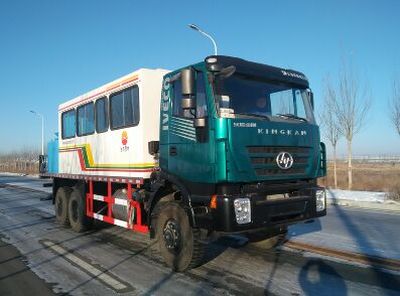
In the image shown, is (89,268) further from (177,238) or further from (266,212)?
(266,212)

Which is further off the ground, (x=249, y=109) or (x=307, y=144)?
(x=249, y=109)

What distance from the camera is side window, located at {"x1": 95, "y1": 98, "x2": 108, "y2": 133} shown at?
32.4 ft

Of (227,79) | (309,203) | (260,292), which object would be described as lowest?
(260,292)

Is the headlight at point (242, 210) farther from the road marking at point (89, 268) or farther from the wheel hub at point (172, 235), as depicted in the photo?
the road marking at point (89, 268)

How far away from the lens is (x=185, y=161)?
22.6 ft

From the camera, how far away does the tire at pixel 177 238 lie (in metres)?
6.68

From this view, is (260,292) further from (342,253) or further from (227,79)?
(227,79)

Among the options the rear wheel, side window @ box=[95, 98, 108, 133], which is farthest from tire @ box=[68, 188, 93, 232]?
the rear wheel

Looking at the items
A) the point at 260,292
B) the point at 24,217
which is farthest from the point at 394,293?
the point at 24,217

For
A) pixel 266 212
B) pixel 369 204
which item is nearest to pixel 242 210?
pixel 266 212

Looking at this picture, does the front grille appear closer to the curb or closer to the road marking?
the road marking

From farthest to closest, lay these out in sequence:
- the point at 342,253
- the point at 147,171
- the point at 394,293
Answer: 1. the point at 147,171
2. the point at 342,253
3. the point at 394,293

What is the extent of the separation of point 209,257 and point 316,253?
Answer: 179cm

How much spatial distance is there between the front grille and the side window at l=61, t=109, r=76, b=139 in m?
6.87
